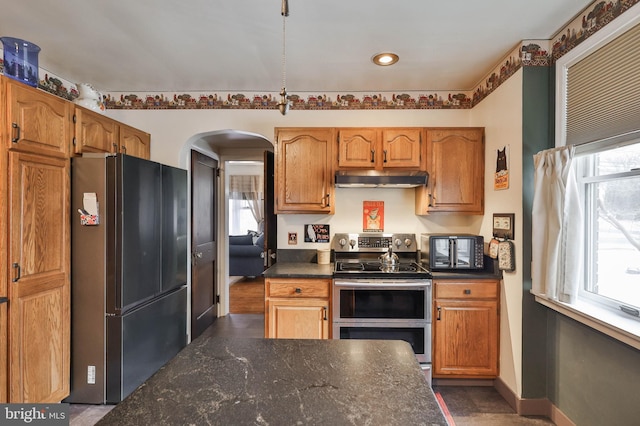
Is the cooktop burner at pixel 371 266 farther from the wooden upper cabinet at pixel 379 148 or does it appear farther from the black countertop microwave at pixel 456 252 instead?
the wooden upper cabinet at pixel 379 148

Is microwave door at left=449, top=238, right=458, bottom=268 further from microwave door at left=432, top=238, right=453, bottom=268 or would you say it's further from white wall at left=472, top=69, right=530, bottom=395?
white wall at left=472, top=69, right=530, bottom=395

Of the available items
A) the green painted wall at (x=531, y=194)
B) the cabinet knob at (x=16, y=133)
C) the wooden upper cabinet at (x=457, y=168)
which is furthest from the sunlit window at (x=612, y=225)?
the cabinet knob at (x=16, y=133)

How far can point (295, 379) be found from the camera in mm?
943

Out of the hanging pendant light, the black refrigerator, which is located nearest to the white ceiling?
the hanging pendant light

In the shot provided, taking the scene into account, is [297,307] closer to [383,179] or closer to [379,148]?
[383,179]

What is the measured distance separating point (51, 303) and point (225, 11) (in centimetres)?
211

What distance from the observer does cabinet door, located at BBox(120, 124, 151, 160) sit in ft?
9.09

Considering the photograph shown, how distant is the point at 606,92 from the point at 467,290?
5.00 feet

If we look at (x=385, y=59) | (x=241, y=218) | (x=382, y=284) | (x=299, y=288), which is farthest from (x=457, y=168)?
(x=241, y=218)

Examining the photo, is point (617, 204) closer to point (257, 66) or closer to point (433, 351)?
point (433, 351)

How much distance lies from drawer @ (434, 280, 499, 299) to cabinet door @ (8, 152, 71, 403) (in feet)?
8.75

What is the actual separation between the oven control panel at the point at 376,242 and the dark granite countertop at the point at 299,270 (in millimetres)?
245

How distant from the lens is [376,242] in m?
3.10

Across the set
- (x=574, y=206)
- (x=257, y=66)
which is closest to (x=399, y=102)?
(x=257, y=66)
